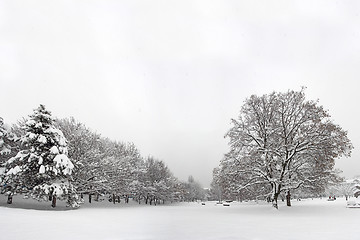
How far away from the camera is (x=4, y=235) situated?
9.52 metres

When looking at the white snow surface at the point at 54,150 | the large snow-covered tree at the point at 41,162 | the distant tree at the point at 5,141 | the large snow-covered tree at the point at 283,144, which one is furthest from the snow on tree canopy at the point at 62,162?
the large snow-covered tree at the point at 283,144

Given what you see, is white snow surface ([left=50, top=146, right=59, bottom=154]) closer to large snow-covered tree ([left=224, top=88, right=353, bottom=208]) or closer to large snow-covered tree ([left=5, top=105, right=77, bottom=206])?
large snow-covered tree ([left=5, top=105, right=77, bottom=206])

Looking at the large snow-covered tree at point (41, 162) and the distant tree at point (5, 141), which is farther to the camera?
the distant tree at point (5, 141)

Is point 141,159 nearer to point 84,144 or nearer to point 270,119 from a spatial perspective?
point 84,144

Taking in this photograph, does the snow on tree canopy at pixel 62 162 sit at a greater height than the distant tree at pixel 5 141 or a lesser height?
lesser

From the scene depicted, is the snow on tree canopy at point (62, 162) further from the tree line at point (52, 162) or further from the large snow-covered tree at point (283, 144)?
the large snow-covered tree at point (283, 144)

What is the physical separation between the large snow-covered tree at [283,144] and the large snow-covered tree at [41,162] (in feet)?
56.4

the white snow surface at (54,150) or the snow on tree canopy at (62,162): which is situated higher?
the white snow surface at (54,150)

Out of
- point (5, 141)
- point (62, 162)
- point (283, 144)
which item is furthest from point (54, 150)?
point (283, 144)

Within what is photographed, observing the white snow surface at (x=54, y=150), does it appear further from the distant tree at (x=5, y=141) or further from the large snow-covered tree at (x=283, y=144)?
the large snow-covered tree at (x=283, y=144)

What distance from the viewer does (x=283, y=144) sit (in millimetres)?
25922

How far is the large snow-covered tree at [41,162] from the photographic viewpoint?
2534 centimetres

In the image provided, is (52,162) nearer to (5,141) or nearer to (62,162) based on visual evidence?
(62,162)

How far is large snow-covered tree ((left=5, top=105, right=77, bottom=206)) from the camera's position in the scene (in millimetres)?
25344
